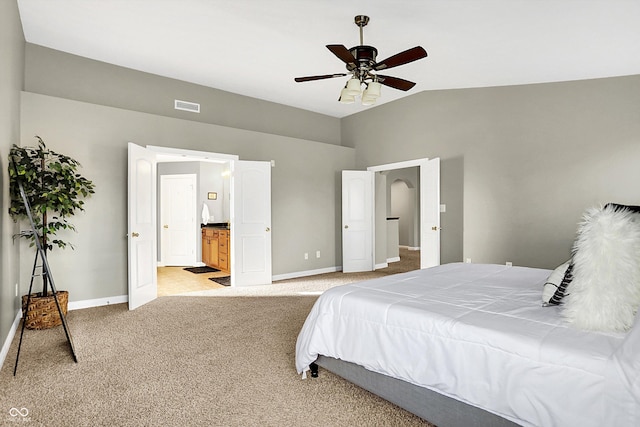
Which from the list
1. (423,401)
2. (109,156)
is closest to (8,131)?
(109,156)

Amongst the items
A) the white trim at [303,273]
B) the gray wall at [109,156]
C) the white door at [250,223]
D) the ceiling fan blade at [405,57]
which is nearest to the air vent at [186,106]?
the gray wall at [109,156]

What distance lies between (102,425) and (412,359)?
1.70 meters

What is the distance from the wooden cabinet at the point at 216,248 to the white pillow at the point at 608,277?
5.98 m

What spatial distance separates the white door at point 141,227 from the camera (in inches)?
167

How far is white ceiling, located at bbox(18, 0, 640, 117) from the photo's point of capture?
3.24 m

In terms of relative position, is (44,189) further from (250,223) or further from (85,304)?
(250,223)

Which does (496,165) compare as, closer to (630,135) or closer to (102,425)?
(630,135)

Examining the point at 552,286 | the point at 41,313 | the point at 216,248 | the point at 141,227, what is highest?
the point at 141,227

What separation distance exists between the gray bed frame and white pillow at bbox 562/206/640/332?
1.85 ft

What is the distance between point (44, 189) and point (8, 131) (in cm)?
65

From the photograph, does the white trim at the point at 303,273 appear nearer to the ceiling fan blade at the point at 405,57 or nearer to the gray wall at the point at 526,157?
the gray wall at the point at 526,157

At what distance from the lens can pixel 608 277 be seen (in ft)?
4.82

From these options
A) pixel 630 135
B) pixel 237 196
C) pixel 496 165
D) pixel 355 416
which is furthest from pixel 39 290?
pixel 630 135

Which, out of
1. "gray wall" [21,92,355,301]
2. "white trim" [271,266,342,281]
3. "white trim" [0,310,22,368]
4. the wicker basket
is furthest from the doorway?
"white trim" [0,310,22,368]
